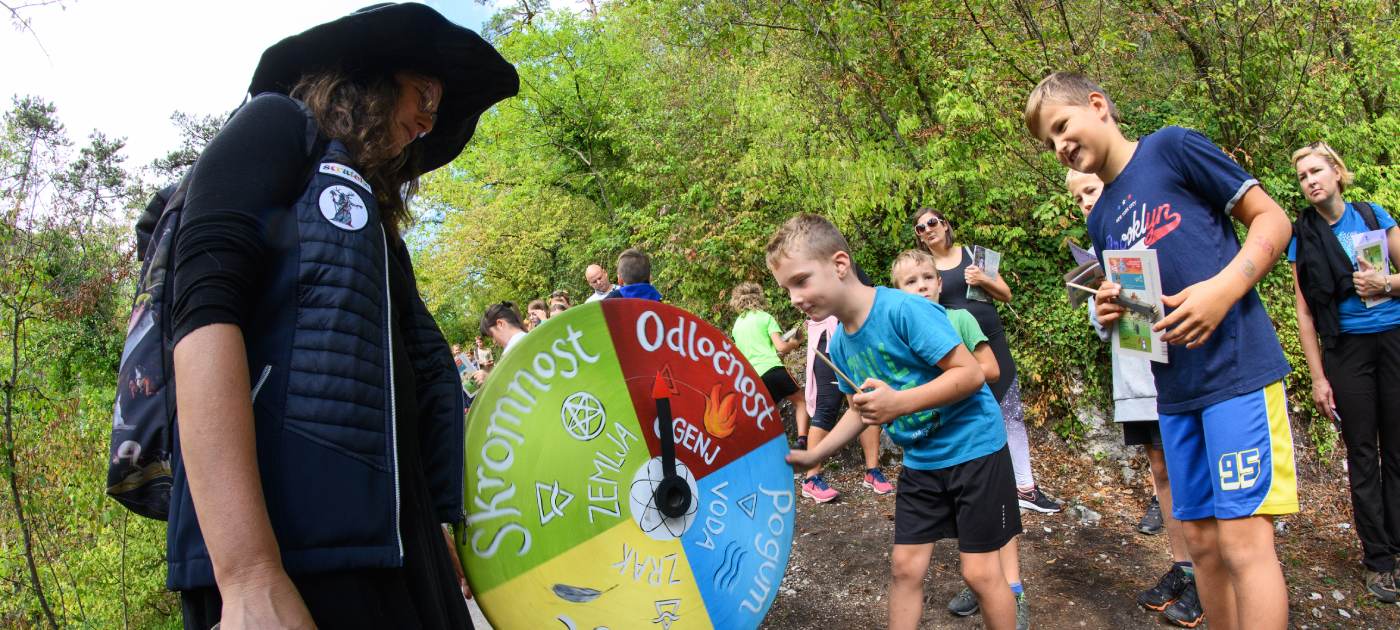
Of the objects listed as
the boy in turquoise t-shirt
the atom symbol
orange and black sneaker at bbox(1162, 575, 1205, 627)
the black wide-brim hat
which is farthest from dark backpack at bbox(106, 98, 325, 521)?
orange and black sneaker at bbox(1162, 575, 1205, 627)

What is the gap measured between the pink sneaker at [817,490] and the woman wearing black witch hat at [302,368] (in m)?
5.17

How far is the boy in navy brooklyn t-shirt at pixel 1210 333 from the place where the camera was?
2.22m

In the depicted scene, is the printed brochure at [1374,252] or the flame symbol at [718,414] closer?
the flame symbol at [718,414]

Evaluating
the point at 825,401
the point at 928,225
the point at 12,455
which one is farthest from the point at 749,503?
the point at 825,401

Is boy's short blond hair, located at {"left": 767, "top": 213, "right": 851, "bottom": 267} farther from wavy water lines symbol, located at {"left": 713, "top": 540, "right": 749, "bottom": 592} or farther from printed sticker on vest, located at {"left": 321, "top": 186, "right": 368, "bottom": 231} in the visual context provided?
printed sticker on vest, located at {"left": 321, "top": 186, "right": 368, "bottom": 231}

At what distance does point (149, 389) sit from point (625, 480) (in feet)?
3.65

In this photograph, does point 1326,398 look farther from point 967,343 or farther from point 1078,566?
point 967,343

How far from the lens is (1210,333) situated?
2199 mm

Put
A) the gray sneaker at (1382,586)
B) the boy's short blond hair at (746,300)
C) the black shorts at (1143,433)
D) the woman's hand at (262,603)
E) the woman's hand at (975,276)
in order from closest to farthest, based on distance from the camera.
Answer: the woman's hand at (262,603) < the gray sneaker at (1382,586) < the black shorts at (1143,433) < the woman's hand at (975,276) < the boy's short blond hair at (746,300)

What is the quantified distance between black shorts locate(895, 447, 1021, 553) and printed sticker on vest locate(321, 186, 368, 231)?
2.28 m

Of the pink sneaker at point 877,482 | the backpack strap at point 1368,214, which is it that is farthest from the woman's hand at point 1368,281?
the pink sneaker at point 877,482

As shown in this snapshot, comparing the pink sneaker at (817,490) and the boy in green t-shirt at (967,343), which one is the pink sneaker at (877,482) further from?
the boy in green t-shirt at (967,343)

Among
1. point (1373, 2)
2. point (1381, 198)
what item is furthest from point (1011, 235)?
point (1373, 2)

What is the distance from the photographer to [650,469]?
2.09 meters
